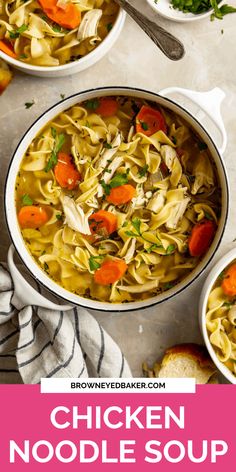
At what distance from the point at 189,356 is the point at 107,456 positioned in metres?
0.68

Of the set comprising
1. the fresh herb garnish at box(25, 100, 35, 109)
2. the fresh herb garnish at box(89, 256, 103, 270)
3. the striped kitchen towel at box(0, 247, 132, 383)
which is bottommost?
the striped kitchen towel at box(0, 247, 132, 383)

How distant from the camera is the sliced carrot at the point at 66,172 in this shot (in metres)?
2.91

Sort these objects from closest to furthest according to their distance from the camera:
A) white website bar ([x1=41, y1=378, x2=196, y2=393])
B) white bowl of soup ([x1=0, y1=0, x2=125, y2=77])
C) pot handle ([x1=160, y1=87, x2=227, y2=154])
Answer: pot handle ([x1=160, y1=87, x2=227, y2=154]) → white bowl of soup ([x1=0, y1=0, x2=125, y2=77]) → white website bar ([x1=41, y1=378, x2=196, y2=393])

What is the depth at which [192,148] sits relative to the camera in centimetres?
290

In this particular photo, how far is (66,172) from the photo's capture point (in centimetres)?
291

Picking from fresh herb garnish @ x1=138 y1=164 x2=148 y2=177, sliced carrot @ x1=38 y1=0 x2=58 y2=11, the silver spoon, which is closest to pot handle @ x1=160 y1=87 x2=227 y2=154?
the silver spoon

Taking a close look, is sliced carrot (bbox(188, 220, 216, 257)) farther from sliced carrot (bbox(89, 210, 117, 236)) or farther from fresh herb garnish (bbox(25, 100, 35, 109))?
fresh herb garnish (bbox(25, 100, 35, 109))

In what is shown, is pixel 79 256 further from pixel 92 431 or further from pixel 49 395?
pixel 92 431

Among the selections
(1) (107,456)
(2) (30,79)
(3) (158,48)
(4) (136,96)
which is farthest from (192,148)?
(1) (107,456)

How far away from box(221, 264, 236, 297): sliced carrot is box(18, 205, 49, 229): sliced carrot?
3.07 ft

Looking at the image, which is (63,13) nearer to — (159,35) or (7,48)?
(7,48)

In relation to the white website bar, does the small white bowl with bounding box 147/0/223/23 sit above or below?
above

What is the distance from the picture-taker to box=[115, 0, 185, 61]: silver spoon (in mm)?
2873

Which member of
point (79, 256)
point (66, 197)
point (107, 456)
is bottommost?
point (107, 456)
